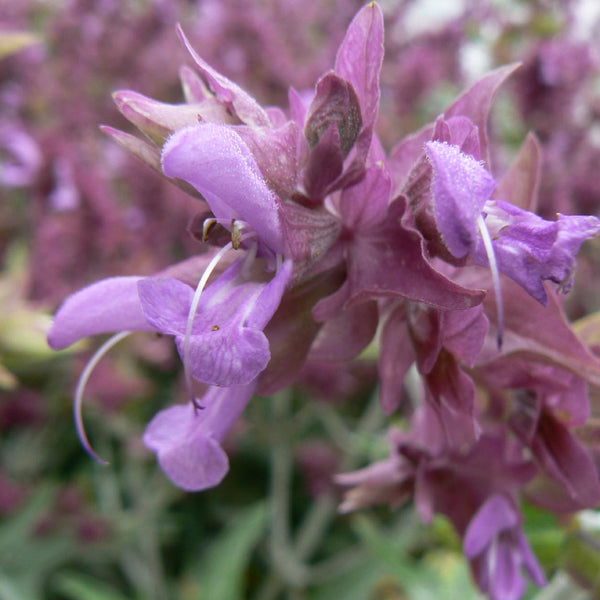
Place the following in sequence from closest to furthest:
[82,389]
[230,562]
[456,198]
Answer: [456,198] → [82,389] → [230,562]

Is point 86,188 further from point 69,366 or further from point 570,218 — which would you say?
point 570,218

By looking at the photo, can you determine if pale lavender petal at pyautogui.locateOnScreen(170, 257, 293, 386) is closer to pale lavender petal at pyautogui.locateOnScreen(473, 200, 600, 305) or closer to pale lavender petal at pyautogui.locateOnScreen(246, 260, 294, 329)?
pale lavender petal at pyautogui.locateOnScreen(246, 260, 294, 329)

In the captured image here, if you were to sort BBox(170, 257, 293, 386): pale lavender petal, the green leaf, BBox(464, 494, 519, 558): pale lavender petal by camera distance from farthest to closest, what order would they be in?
the green leaf → BBox(464, 494, 519, 558): pale lavender petal → BBox(170, 257, 293, 386): pale lavender petal

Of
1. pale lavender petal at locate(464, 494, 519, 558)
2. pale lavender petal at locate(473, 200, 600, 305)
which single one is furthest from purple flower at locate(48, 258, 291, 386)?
pale lavender petal at locate(464, 494, 519, 558)

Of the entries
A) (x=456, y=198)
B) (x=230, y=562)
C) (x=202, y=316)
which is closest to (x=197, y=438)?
(x=202, y=316)

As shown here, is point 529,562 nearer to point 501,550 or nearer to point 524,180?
point 501,550

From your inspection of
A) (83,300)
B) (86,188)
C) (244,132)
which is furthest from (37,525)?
(244,132)
